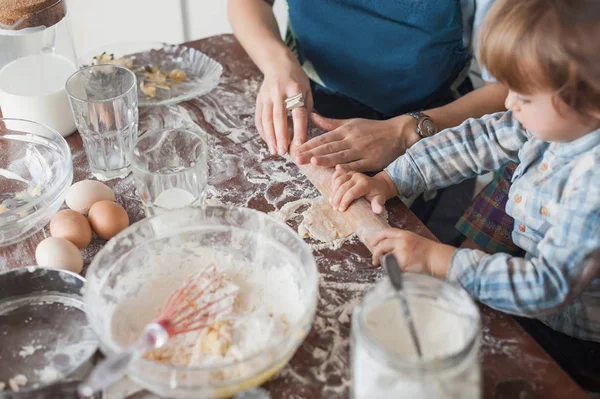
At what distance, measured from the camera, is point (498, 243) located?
1.33m

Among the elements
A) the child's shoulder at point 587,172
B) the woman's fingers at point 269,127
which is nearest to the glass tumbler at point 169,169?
the woman's fingers at point 269,127

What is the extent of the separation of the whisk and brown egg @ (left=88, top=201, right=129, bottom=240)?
0.58 feet

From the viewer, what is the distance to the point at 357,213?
109 cm

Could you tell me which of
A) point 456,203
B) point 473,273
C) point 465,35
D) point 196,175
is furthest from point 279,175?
point 456,203

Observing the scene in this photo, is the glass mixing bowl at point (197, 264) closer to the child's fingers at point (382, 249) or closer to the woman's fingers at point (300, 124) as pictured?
the child's fingers at point (382, 249)

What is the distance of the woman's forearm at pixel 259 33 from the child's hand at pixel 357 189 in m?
0.38

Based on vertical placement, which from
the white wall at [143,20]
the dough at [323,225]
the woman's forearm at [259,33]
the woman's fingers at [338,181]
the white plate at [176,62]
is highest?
the woman's forearm at [259,33]

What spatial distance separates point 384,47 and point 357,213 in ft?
1.73

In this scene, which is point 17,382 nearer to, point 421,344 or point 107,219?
point 107,219

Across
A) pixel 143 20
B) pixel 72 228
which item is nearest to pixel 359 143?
pixel 72 228

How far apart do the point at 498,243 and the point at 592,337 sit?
0.98 ft

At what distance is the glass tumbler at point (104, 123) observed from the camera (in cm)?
118

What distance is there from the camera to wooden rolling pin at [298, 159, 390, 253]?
1058 mm

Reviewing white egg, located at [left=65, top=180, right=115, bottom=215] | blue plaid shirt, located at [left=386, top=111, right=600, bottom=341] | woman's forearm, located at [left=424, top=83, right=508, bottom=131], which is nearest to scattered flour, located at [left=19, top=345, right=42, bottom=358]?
white egg, located at [left=65, top=180, right=115, bottom=215]
